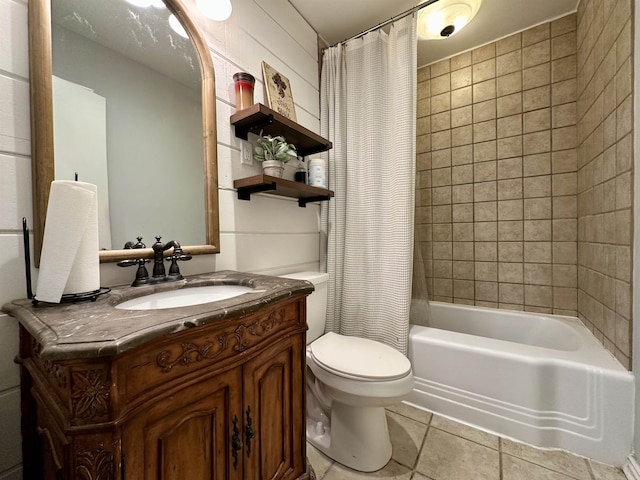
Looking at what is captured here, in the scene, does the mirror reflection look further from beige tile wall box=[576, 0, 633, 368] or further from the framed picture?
beige tile wall box=[576, 0, 633, 368]

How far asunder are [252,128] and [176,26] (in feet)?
1.56

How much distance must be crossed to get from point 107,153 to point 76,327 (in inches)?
25.7

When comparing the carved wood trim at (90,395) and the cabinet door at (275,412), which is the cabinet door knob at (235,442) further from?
the carved wood trim at (90,395)

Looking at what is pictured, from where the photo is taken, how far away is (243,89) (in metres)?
1.24

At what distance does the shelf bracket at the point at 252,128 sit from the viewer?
1.24m

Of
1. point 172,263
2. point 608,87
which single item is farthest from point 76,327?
point 608,87

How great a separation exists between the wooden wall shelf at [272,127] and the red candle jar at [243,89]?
4 centimetres

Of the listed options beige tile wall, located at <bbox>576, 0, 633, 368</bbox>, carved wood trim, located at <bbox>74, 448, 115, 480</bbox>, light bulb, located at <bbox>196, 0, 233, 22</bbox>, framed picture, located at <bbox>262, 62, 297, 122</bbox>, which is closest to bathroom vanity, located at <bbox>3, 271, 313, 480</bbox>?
carved wood trim, located at <bbox>74, 448, 115, 480</bbox>

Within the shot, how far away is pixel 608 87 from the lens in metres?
1.30

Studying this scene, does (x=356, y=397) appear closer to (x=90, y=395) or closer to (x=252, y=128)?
(x=90, y=395)

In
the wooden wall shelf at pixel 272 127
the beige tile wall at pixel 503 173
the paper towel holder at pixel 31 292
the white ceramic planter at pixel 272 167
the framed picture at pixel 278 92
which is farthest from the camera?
the beige tile wall at pixel 503 173

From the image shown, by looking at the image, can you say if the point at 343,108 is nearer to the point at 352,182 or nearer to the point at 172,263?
the point at 352,182

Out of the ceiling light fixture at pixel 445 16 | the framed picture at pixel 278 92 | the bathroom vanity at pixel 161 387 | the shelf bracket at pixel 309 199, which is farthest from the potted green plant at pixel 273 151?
the ceiling light fixture at pixel 445 16

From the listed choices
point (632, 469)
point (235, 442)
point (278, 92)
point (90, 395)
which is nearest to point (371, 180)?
point (278, 92)
